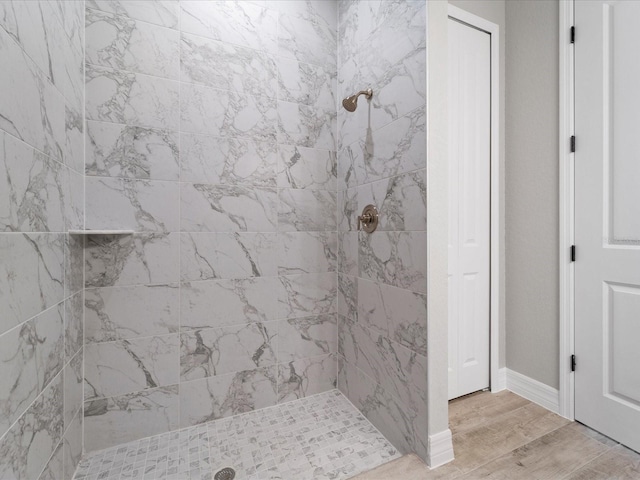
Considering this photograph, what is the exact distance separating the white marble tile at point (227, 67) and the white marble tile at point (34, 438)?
152 centimetres

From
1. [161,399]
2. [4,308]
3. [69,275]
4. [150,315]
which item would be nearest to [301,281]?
[150,315]

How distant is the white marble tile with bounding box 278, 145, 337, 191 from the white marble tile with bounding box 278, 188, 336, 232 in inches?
1.8

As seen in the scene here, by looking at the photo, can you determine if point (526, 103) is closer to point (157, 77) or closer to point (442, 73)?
point (442, 73)

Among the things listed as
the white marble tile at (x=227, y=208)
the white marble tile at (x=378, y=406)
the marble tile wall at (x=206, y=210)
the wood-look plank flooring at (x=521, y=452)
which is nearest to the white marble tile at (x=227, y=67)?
the marble tile wall at (x=206, y=210)

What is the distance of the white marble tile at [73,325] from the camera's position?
118 centimetres

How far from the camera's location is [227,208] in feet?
5.46

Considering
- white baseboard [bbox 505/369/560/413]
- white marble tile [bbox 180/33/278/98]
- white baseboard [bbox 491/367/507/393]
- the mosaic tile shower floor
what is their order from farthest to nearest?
white baseboard [bbox 491/367/507/393], white baseboard [bbox 505/369/560/413], white marble tile [bbox 180/33/278/98], the mosaic tile shower floor

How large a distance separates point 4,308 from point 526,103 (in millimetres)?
2609

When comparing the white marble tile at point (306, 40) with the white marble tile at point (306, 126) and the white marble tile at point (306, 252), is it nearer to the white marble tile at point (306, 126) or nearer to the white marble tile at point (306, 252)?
the white marble tile at point (306, 126)

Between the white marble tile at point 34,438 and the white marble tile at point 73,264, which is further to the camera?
the white marble tile at point 73,264

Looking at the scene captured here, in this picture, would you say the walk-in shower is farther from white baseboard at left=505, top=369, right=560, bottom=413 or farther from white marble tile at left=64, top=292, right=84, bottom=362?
white baseboard at left=505, top=369, right=560, bottom=413

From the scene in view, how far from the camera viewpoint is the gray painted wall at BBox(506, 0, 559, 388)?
1731 mm

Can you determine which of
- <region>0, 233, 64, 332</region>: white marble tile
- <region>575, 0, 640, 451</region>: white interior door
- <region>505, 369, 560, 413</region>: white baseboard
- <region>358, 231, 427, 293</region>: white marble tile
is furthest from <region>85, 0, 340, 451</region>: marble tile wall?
<region>505, 369, 560, 413</region>: white baseboard

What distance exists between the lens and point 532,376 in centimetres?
184
